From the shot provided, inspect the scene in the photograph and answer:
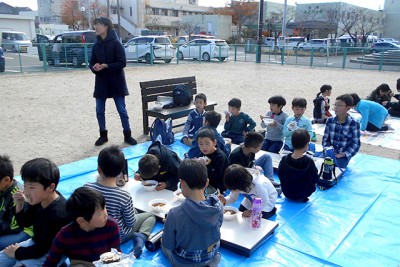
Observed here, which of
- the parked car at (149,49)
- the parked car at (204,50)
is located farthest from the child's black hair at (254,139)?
the parked car at (204,50)

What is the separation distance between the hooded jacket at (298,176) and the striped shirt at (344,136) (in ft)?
4.01

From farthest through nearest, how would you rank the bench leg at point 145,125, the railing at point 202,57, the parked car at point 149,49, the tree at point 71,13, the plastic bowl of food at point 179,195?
the tree at point 71,13, the parked car at point 149,49, the railing at point 202,57, the bench leg at point 145,125, the plastic bowl of food at point 179,195

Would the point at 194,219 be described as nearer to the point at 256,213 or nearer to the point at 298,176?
the point at 256,213

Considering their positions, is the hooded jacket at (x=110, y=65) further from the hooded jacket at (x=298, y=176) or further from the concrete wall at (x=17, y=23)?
the concrete wall at (x=17, y=23)

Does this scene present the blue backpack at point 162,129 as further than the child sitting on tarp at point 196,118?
Yes

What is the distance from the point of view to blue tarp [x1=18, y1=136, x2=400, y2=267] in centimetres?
287

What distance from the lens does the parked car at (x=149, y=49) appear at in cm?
1894

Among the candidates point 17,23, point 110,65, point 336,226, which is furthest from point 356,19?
point 336,226

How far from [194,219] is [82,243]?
0.71 meters

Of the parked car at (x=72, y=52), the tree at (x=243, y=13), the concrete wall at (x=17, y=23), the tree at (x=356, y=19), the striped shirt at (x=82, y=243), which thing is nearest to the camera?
the striped shirt at (x=82, y=243)

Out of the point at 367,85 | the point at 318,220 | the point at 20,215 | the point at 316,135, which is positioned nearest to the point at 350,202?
the point at 318,220

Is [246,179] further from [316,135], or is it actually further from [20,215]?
[316,135]

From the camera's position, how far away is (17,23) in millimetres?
34125

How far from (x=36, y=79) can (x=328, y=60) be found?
17.0 meters
